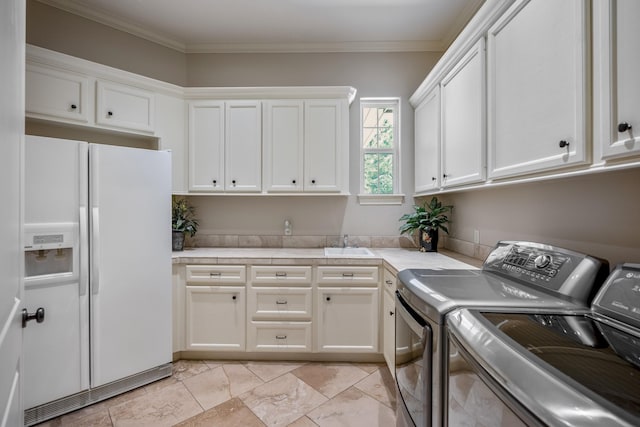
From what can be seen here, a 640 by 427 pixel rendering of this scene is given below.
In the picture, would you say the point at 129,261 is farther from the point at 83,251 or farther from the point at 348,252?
the point at 348,252

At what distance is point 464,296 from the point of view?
3.29ft

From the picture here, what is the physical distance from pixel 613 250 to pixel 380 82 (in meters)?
2.39

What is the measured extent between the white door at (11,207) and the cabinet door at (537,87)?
5.53 feet

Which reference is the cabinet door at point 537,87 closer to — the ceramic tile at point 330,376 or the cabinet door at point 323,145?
the cabinet door at point 323,145

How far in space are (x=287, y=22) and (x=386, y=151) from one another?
1.55 meters

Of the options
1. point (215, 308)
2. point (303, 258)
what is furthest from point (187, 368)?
point (303, 258)

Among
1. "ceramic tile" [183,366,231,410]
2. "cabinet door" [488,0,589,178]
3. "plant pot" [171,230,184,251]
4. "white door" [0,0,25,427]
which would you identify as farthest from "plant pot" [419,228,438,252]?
"white door" [0,0,25,427]

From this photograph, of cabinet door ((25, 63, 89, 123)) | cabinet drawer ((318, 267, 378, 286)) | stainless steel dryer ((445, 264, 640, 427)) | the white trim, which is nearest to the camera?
stainless steel dryer ((445, 264, 640, 427))

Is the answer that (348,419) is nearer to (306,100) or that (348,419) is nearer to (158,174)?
(158,174)

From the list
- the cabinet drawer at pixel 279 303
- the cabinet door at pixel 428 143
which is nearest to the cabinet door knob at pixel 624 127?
the cabinet door at pixel 428 143

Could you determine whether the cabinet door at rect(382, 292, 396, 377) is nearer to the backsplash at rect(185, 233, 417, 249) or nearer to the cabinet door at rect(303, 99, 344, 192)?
the backsplash at rect(185, 233, 417, 249)

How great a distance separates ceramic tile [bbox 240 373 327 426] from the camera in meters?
1.73

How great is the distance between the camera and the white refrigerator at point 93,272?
64.9 inches

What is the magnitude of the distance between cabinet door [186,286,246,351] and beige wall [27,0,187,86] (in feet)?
7.24
